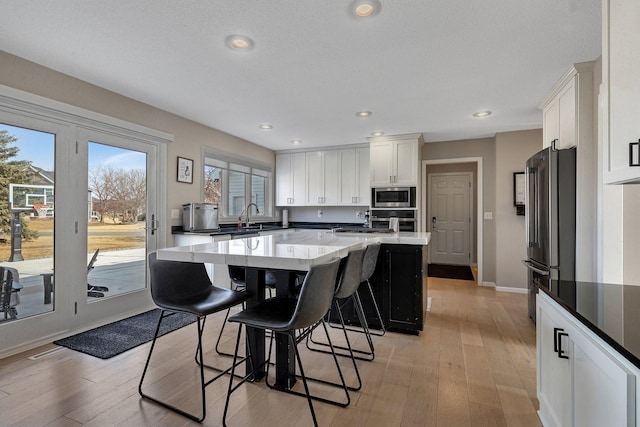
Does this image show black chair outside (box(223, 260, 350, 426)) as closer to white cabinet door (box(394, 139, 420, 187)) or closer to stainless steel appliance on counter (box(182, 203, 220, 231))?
stainless steel appliance on counter (box(182, 203, 220, 231))

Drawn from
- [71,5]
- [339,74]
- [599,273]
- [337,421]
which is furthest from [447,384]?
[71,5]

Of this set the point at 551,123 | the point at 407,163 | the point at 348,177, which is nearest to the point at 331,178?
the point at 348,177

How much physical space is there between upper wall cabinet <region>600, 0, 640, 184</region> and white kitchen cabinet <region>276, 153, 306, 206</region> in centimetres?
487

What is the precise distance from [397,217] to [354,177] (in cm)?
106

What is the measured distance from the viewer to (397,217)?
16.5ft

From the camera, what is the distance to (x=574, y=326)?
116 centimetres

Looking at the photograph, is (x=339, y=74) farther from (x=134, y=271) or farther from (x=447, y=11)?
(x=134, y=271)

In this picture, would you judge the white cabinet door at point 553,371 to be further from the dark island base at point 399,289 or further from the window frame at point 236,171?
the window frame at point 236,171

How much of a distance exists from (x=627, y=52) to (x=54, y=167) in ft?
12.4

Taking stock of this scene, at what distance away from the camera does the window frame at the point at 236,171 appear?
4570mm

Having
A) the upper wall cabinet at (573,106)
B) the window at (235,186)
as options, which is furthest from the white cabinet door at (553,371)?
the window at (235,186)

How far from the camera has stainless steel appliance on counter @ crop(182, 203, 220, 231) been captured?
3.89 m

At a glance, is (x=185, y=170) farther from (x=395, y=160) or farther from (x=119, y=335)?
(x=395, y=160)

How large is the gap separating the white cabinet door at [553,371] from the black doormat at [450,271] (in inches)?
159
